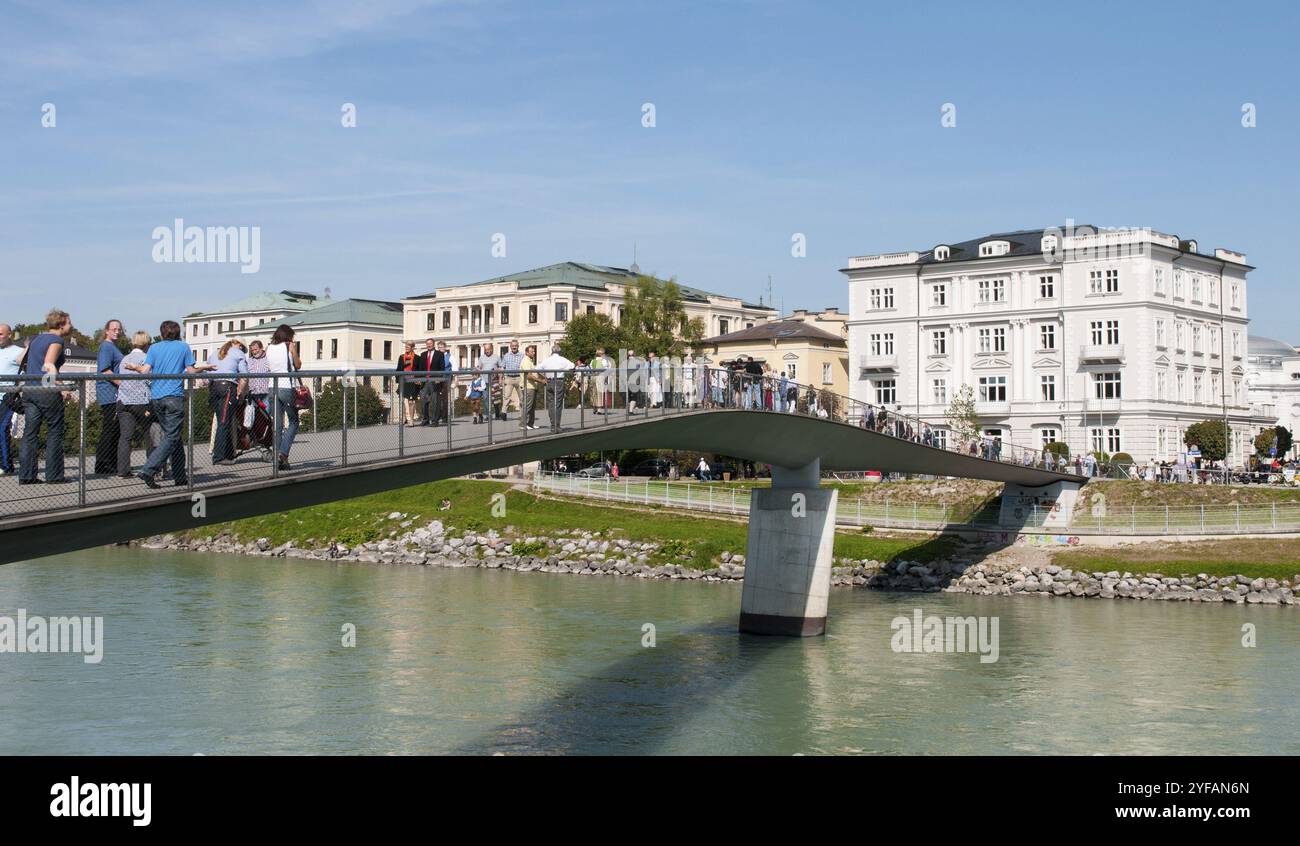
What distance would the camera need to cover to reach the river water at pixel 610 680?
23.6 meters

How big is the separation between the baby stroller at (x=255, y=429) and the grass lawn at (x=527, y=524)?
3879 cm

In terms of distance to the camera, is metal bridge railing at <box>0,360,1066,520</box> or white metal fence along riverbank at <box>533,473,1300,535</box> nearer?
metal bridge railing at <box>0,360,1066,520</box>

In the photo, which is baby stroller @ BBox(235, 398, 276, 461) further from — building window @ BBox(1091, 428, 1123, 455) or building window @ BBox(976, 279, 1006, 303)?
building window @ BBox(976, 279, 1006, 303)

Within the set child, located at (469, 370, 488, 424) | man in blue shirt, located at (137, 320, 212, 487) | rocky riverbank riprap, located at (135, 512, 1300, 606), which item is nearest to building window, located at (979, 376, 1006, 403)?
rocky riverbank riprap, located at (135, 512, 1300, 606)

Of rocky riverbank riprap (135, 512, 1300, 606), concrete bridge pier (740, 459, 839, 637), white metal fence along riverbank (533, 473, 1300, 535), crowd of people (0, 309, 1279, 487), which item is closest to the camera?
crowd of people (0, 309, 1279, 487)

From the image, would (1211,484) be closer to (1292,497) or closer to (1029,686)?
(1292,497)

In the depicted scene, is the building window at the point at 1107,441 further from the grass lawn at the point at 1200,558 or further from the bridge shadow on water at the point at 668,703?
the bridge shadow on water at the point at 668,703

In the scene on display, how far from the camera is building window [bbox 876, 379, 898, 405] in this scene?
87.3 metres

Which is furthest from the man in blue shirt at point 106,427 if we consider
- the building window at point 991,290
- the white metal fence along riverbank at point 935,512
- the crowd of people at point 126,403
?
the building window at point 991,290

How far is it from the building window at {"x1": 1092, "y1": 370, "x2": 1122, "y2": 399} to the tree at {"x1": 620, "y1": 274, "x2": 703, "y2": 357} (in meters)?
27.3

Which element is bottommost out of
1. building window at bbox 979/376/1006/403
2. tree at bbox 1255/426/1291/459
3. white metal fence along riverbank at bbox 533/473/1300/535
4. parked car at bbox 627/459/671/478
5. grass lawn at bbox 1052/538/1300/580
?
grass lawn at bbox 1052/538/1300/580

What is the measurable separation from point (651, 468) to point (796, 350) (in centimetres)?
2458

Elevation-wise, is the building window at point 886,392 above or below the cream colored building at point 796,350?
below
